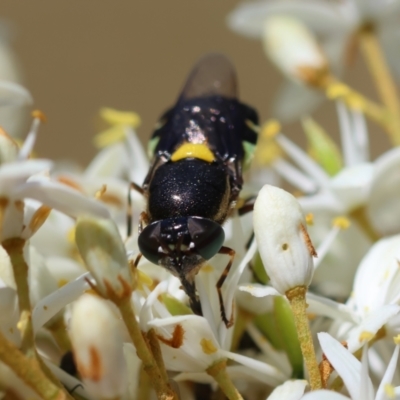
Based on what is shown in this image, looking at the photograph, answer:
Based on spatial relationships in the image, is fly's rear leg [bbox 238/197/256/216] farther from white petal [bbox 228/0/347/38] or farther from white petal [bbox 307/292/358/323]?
white petal [bbox 228/0/347/38]

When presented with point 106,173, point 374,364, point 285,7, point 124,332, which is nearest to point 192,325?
point 124,332

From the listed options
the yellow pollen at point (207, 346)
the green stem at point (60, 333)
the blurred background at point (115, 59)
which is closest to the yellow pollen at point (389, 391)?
the yellow pollen at point (207, 346)

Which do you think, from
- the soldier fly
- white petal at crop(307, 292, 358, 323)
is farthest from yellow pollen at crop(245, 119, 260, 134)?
white petal at crop(307, 292, 358, 323)

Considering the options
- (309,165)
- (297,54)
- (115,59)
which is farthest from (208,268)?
(115,59)

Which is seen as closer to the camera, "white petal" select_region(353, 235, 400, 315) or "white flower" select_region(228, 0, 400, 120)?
"white petal" select_region(353, 235, 400, 315)

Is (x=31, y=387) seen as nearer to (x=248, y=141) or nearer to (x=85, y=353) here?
(x=85, y=353)

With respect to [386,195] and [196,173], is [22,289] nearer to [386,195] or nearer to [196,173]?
[196,173]

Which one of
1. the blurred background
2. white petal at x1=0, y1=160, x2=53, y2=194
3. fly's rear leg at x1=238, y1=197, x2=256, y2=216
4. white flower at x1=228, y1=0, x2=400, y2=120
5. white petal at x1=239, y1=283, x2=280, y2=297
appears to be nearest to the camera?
white petal at x1=0, y1=160, x2=53, y2=194
